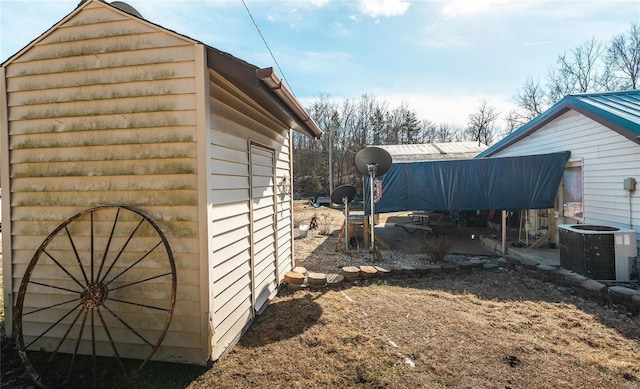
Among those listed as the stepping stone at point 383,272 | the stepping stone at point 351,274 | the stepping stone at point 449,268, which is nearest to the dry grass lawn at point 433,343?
the stepping stone at point 351,274

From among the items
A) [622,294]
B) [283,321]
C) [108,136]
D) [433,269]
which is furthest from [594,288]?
[108,136]

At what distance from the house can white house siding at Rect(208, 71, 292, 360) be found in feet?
20.1

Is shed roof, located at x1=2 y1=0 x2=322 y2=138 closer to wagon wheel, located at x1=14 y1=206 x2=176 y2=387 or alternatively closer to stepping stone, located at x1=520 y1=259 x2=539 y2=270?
wagon wheel, located at x1=14 y1=206 x2=176 y2=387

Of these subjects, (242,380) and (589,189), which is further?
(589,189)

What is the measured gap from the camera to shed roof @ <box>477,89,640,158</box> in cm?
525

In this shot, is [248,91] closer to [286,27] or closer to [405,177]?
[286,27]

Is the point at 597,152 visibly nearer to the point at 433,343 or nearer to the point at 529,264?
the point at 529,264

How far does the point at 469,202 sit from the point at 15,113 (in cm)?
783

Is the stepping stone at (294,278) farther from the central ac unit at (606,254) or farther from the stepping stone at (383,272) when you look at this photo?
the central ac unit at (606,254)

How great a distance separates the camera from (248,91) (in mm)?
3334

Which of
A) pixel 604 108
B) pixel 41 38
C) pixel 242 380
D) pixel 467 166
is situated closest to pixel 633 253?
pixel 604 108

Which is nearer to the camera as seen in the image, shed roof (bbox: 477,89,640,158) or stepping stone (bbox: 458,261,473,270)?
shed roof (bbox: 477,89,640,158)

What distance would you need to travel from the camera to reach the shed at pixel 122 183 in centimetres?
267

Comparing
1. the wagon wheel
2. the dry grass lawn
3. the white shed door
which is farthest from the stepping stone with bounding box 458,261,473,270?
the wagon wheel
